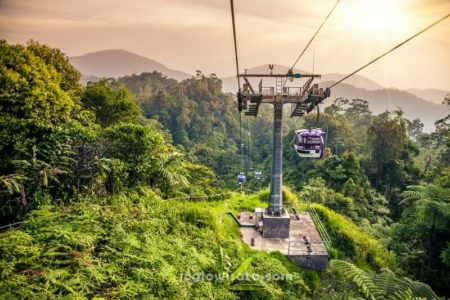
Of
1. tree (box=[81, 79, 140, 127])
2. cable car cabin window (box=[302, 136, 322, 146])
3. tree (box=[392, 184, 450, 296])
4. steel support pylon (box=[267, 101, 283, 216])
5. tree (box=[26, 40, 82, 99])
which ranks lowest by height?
tree (box=[392, 184, 450, 296])

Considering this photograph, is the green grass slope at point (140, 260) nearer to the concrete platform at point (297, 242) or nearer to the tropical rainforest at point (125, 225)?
the tropical rainforest at point (125, 225)

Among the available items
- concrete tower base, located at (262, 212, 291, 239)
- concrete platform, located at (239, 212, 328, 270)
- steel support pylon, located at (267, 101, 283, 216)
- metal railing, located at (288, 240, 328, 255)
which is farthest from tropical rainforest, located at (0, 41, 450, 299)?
steel support pylon, located at (267, 101, 283, 216)

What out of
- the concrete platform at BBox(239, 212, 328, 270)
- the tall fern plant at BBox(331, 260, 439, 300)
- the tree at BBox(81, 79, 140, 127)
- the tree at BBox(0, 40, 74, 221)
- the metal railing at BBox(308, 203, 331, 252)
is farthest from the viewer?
the tree at BBox(81, 79, 140, 127)

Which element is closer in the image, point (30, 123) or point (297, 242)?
point (30, 123)

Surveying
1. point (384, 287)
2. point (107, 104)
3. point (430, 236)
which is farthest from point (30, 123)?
point (430, 236)

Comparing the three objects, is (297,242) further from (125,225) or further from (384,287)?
(125,225)

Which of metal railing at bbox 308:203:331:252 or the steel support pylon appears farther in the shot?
the steel support pylon

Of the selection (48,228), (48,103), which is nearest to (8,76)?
(48,103)

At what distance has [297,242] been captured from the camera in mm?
11211

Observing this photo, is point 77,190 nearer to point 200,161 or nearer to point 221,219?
point 221,219

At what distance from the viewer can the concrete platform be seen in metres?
10.8

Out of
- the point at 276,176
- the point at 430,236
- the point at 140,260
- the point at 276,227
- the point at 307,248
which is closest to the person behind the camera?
the point at 140,260

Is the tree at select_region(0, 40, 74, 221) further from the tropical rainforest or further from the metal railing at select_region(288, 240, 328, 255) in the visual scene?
the metal railing at select_region(288, 240, 328, 255)

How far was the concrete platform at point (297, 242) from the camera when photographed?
10.8 m
